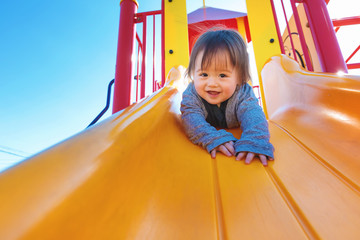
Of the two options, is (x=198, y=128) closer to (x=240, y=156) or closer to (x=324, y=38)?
(x=240, y=156)

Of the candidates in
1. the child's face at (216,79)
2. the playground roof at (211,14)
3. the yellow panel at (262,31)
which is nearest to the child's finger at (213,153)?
the child's face at (216,79)

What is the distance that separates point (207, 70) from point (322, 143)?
1.52 ft

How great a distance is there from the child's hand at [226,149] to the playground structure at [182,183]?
0.10 feet

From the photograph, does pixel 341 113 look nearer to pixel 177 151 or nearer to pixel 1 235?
pixel 177 151

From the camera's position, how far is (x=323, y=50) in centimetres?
146

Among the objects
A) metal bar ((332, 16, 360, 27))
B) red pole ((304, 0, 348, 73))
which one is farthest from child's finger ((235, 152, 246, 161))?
metal bar ((332, 16, 360, 27))

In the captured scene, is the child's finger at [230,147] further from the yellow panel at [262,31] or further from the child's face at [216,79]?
the yellow panel at [262,31]

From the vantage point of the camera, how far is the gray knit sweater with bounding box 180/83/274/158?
59 centimetres

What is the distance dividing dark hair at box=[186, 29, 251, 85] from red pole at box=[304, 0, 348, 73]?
0.94 m

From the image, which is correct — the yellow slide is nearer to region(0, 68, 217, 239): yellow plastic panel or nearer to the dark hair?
region(0, 68, 217, 239): yellow plastic panel

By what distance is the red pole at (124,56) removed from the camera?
1551mm

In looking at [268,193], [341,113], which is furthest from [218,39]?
[268,193]

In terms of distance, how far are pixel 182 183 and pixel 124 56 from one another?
1.44m

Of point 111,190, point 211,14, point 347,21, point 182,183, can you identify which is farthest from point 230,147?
point 211,14
